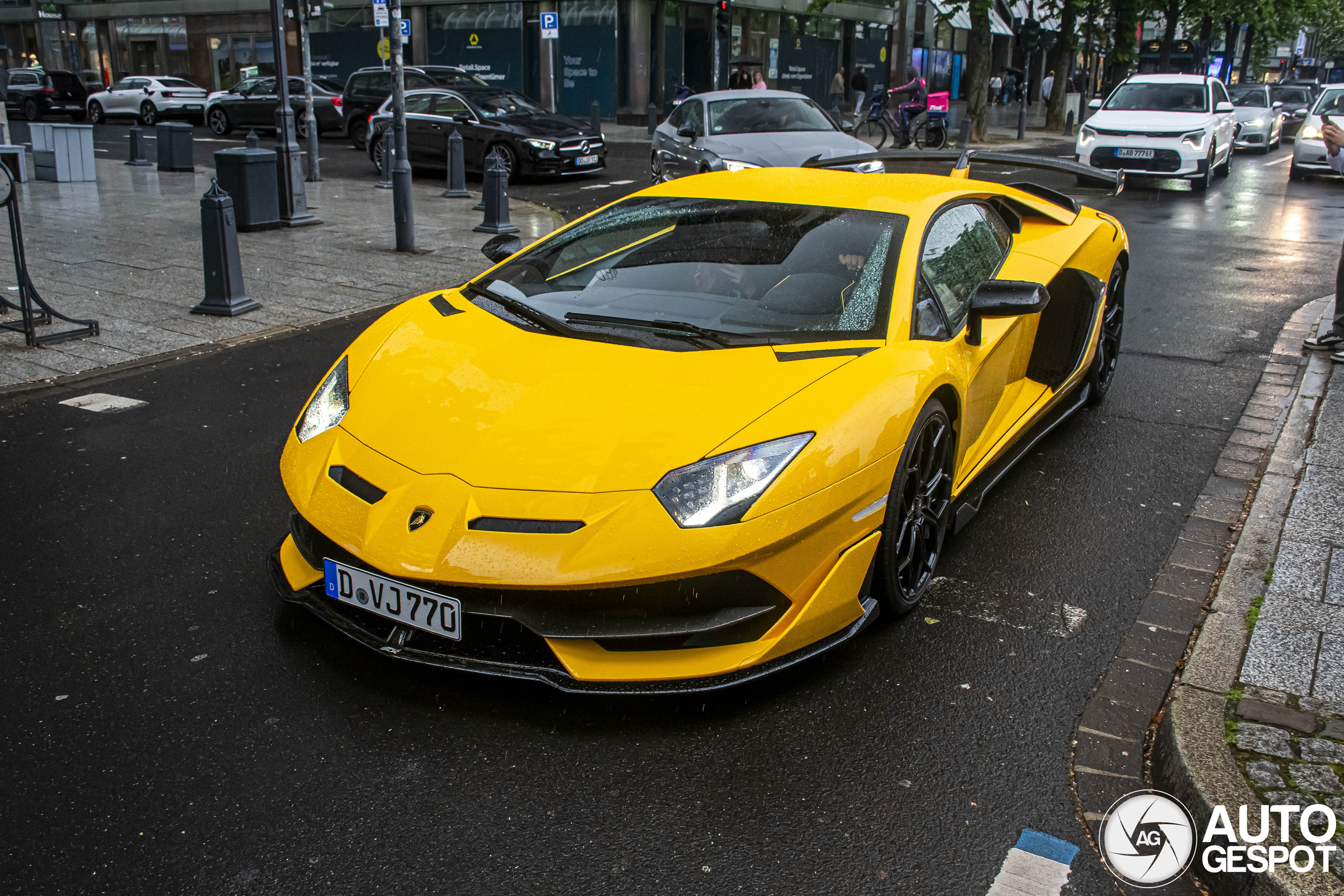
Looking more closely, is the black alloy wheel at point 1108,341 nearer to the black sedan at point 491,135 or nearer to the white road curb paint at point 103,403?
the white road curb paint at point 103,403

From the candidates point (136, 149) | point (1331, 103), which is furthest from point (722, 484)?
point (1331, 103)

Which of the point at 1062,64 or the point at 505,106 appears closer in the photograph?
the point at 505,106

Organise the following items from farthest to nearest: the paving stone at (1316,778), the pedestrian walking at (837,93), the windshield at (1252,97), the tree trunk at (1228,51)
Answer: the tree trunk at (1228,51), the pedestrian walking at (837,93), the windshield at (1252,97), the paving stone at (1316,778)

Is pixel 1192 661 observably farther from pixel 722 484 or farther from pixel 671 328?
pixel 671 328

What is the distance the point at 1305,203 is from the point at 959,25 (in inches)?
1465

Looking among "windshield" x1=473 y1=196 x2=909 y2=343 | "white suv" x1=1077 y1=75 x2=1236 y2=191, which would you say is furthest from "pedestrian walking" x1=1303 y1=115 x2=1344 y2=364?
"white suv" x1=1077 y1=75 x2=1236 y2=191

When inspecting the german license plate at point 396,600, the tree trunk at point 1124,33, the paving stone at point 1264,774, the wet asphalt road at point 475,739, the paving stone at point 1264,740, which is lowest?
the wet asphalt road at point 475,739

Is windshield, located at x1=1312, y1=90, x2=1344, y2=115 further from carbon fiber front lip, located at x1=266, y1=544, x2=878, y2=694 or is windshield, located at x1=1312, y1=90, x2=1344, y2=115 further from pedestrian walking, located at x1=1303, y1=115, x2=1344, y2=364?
carbon fiber front lip, located at x1=266, y1=544, x2=878, y2=694

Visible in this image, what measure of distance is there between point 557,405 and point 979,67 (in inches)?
1072

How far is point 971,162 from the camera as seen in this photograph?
5.84 metres

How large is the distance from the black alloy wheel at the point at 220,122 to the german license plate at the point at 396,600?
25.4m

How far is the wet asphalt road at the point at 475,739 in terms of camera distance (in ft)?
8.15

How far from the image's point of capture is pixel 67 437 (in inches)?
212

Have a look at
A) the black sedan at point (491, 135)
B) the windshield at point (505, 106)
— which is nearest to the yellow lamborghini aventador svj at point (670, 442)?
the black sedan at point (491, 135)
